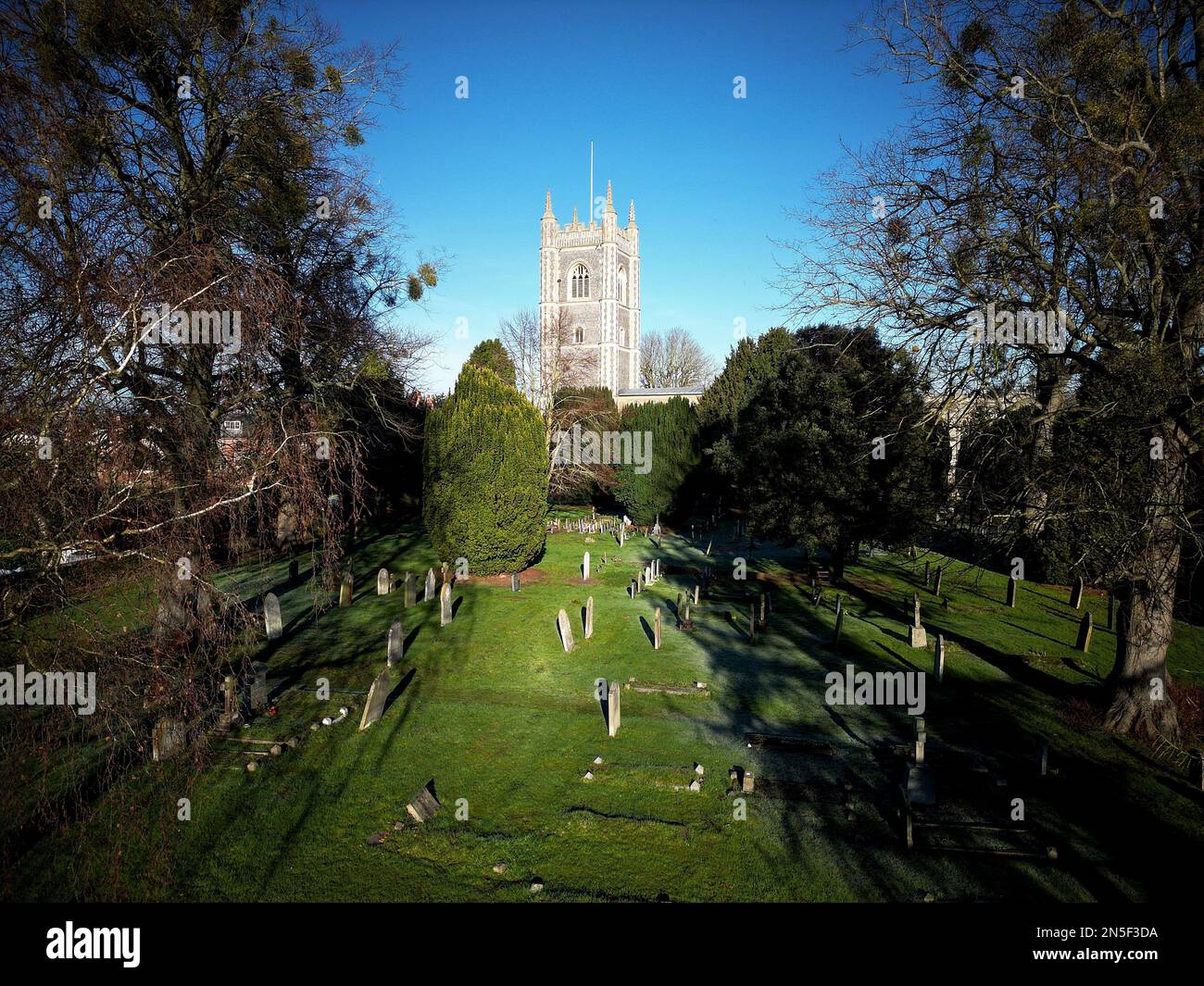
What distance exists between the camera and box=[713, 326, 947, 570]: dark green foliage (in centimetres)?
2052

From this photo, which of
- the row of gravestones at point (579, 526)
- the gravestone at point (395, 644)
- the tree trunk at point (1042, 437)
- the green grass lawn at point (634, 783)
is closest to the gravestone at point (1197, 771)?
the green grass lawn at point (634, 783)

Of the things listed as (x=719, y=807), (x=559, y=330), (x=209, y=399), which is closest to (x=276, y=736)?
(x=209, y=399)

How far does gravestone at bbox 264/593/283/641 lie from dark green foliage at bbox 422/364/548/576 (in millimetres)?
6724

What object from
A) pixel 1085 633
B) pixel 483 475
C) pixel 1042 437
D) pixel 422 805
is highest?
pixel 1042 437

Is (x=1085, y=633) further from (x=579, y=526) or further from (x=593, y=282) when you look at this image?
(x=593, y=282)

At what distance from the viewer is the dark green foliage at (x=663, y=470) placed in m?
38.1

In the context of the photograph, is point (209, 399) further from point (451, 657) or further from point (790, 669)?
point (790, 669)

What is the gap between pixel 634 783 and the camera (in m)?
10.1

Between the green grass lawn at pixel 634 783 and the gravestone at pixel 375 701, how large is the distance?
21cm

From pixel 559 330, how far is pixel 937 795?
33.9 meters

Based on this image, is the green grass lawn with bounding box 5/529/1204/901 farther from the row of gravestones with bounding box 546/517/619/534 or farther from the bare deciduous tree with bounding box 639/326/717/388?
the bare deciduous tree with bounding box 639/326/717/388

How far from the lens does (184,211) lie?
12.7m

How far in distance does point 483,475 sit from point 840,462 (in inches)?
488

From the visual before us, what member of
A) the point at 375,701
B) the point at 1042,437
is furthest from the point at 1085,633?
the point at 375,701
